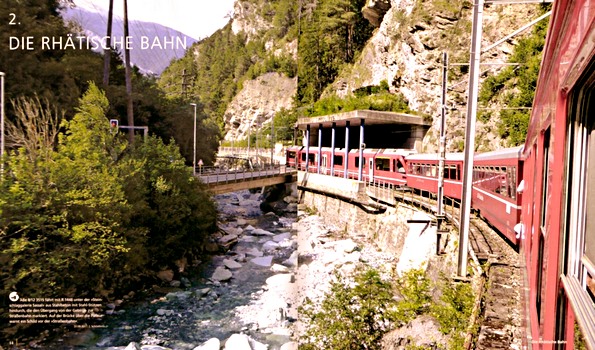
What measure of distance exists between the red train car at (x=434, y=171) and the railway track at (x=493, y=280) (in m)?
0.12

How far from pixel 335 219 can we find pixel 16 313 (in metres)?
2.83

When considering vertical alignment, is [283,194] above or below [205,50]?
below

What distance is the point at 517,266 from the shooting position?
2732 millimetres

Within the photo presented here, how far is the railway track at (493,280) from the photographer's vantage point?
87.0 inches

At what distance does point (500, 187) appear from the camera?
3045 mm

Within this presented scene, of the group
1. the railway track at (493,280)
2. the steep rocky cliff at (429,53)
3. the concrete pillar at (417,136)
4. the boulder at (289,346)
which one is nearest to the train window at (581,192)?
the railway track at (493,280)

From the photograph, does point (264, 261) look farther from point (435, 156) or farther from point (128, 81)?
point (435, 156)

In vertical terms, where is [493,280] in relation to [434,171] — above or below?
below

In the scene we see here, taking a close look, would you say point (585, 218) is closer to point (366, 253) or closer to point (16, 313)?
point (366, 253)

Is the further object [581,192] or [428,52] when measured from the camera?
[428,52]

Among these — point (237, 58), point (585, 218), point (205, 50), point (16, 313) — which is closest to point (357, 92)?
point (237, 58)

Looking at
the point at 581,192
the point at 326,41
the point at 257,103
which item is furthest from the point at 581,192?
the point at 257,103

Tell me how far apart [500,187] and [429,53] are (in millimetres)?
1110

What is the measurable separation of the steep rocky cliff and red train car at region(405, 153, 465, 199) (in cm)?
11
